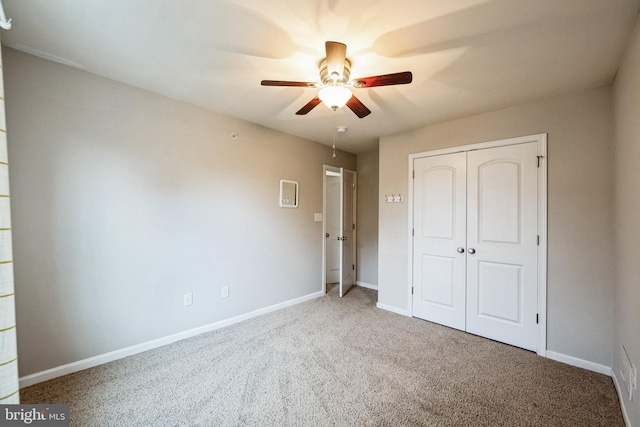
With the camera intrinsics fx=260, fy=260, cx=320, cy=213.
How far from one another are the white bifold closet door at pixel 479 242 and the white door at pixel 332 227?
1.83 meters

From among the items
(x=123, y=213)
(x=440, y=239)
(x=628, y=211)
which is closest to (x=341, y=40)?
(x=628, y=211)

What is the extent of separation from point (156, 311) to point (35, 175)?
4.68ft

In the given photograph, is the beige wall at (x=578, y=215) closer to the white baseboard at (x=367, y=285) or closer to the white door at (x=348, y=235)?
the white door at (x=348, y=235)

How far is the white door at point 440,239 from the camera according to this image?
290cm

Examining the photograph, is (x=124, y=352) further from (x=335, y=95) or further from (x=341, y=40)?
(x=341, y=40)

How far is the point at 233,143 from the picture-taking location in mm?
2996

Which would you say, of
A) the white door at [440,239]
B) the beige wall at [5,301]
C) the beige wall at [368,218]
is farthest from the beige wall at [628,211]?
the beige wall at [5,301]

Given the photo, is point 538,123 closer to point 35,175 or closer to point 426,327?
point 426,327

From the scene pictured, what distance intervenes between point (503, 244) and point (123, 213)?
3585 mm

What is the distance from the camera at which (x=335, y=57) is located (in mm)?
1522

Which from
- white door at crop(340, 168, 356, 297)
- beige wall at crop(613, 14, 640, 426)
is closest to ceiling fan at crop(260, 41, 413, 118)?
beige wall at crop(613, 14, 640, 426)

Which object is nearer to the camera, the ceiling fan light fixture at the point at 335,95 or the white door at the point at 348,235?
the ceiling fan light fixture at the point at 335,95

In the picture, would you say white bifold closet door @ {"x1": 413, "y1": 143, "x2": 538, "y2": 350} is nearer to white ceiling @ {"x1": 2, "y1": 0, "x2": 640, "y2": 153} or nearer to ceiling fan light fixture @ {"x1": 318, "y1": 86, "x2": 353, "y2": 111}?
white ceiling @ {"x1": 2, "y1": 0, "x2": 640, "y2": 153}

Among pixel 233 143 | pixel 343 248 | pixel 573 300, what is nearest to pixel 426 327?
pixel 573 300
